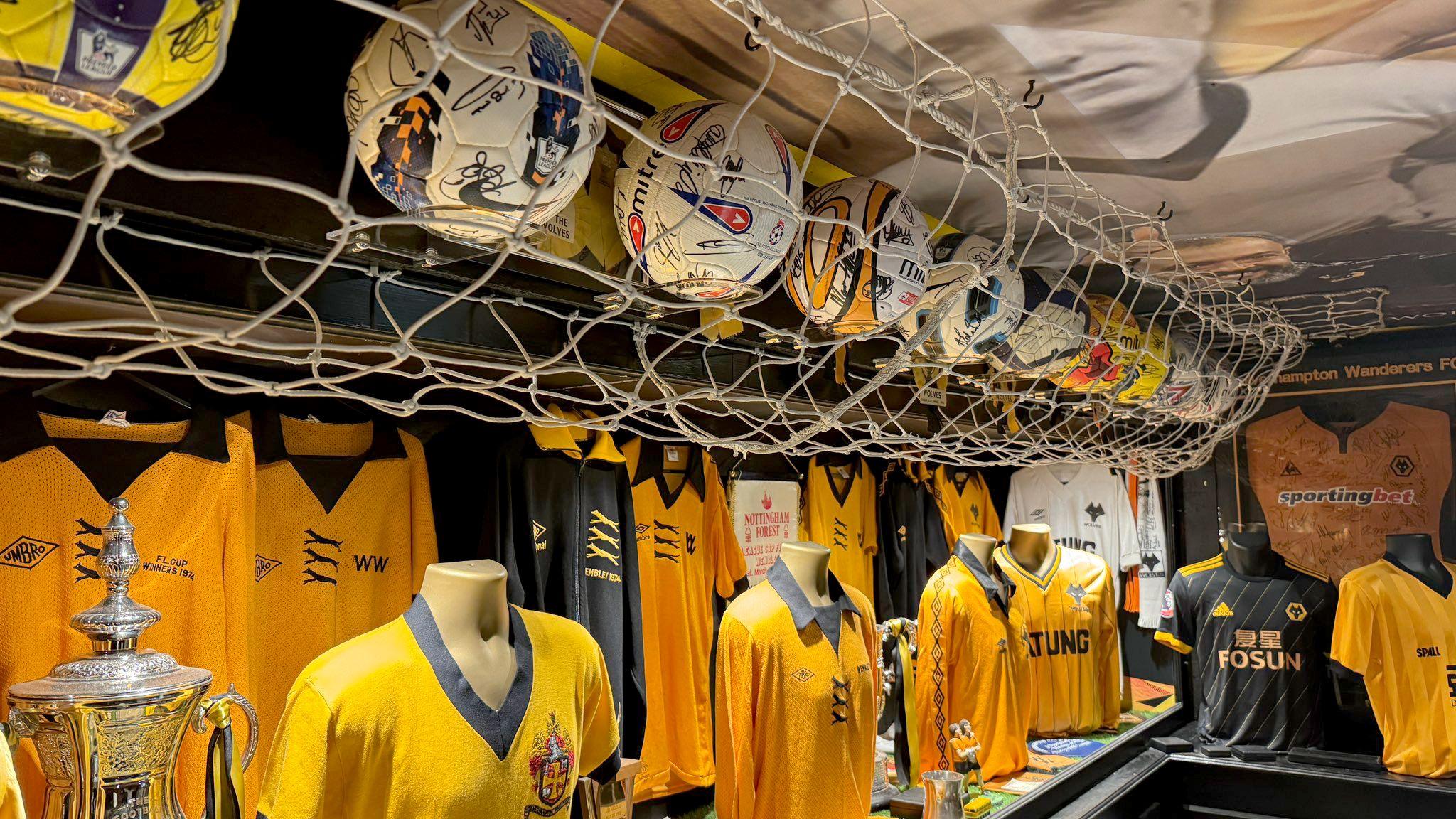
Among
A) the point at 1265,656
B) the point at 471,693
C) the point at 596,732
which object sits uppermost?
the point at 471,693

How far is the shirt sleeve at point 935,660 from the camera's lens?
125 inches

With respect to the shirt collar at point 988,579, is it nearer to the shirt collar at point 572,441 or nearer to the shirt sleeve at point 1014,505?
the shirt collar at point 572,441

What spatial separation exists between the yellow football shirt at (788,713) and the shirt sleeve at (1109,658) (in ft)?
7.06

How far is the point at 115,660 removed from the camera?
97 cm

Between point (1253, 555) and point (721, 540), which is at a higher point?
point (721, 540)

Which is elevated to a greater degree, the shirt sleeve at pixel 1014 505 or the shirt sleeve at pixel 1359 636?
the shirt sleeve at pixel 1014 505

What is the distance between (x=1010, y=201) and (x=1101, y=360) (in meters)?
1.41

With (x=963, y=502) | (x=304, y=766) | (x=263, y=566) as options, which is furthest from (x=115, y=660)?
(x=963, y=502)

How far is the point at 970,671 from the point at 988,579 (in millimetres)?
319

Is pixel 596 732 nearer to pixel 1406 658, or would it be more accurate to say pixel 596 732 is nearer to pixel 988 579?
pixel 988 579

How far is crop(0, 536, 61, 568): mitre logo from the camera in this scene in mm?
1477

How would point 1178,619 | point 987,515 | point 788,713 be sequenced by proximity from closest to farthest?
point 788,713
point 1178,619
point 987,515

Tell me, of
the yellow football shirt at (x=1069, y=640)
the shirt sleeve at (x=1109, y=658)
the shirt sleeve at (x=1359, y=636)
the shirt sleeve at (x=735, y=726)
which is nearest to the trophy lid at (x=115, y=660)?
the shirt sleeve at (x=735, y=726)

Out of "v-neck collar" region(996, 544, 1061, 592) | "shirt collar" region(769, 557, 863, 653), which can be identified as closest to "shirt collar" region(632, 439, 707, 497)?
"shirt collar" region(769, 557, 863, 653)
